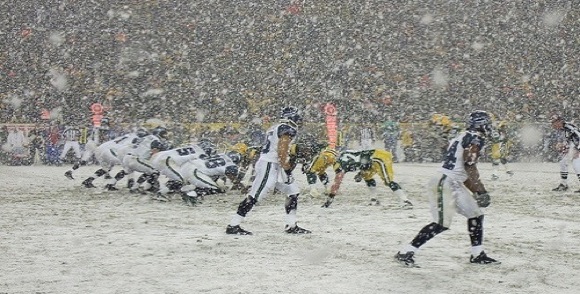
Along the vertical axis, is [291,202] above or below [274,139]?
below

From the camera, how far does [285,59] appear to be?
35000 mm

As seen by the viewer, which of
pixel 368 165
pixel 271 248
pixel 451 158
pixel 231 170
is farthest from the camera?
pixel 231 170

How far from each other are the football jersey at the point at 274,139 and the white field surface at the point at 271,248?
3.62 feet

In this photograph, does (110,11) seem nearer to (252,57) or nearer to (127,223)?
(252,57)

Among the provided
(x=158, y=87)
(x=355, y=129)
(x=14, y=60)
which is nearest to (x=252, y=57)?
(x=158, y=87)

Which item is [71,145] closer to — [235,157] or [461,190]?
[235,157]

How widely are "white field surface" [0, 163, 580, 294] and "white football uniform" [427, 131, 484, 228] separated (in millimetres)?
591

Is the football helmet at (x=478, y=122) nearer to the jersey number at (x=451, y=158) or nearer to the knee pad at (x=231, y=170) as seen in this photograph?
the jersey number at (x=451, y=158)

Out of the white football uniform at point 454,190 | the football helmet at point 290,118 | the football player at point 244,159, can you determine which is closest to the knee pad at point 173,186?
the football player at point 244,159

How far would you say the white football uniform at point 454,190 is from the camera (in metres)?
A: 8.02

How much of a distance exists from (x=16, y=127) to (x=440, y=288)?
24496 millimetres

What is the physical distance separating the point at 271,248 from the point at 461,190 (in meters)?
2.50

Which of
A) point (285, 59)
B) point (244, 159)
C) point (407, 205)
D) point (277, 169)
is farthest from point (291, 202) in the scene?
point (285, 59)

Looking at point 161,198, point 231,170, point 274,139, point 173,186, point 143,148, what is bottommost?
point 161,198
